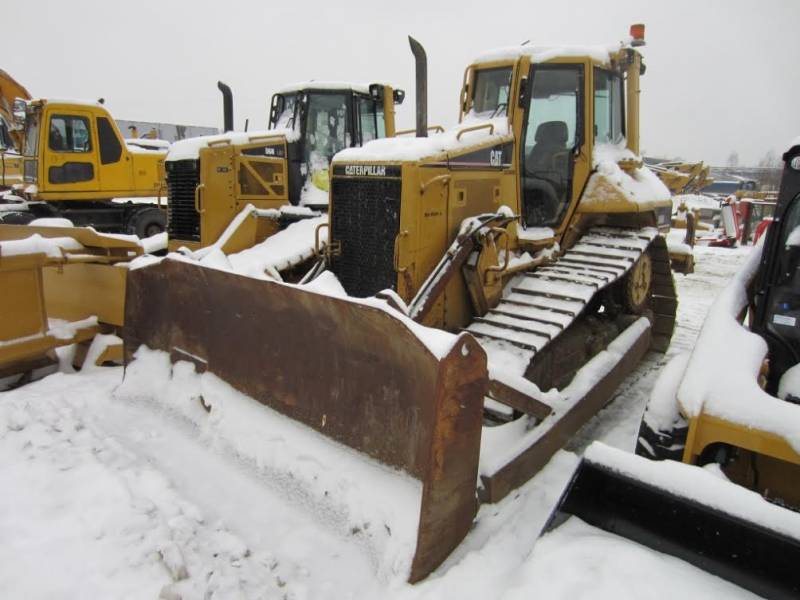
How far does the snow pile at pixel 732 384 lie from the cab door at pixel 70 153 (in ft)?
38.4

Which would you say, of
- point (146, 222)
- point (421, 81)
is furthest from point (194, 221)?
point (146, 222)

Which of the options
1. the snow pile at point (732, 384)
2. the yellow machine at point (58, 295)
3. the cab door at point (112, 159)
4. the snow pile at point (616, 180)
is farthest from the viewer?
the cab door at point (112, 159)

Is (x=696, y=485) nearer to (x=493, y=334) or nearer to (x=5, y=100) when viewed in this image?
(x=493, y=334)

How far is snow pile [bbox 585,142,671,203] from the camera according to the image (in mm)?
5027

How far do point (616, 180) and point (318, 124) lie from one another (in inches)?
159

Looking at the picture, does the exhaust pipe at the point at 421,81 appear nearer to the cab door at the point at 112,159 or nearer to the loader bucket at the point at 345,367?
the loader bucket at the point at 345,367

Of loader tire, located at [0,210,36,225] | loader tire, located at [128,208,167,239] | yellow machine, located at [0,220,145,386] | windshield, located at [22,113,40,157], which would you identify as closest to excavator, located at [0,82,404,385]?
yellow machine, located at [0,220,145,386]

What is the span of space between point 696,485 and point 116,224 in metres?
12.3

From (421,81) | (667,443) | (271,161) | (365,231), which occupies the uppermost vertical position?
(421,81)

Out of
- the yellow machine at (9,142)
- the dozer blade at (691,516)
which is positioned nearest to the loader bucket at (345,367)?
the dozer blade at (691,516)

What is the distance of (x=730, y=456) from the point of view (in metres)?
2.49

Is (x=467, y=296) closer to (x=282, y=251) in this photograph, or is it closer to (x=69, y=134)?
(x=282, y=251)

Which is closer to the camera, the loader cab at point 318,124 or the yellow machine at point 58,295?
the yellow machine at point 58,295

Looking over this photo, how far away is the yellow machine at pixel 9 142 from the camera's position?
11.9 meters
